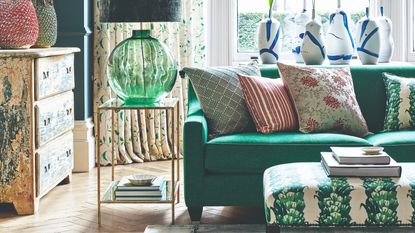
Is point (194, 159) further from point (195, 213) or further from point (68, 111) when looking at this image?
point (68, 111)

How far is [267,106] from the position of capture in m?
4.25

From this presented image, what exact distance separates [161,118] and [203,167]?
1.95m

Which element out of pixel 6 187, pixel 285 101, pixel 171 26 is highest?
pixel 171 26

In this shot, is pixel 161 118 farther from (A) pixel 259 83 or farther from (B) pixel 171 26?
(A) pixel 259 83

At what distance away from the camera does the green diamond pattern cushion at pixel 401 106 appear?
172 inches

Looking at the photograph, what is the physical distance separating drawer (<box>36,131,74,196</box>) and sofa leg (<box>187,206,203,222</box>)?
33.4 inches

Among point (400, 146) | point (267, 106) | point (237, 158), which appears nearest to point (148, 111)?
point (267, 106)

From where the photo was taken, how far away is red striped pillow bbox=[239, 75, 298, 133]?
13.9ft

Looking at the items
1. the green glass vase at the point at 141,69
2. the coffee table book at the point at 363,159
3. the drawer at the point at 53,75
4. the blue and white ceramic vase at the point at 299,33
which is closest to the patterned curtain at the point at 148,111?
the drawer at the point at 53,75

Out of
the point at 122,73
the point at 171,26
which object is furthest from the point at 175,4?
the point at 171,26

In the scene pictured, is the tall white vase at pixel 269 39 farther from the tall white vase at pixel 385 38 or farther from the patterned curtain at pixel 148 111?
the patterned curtain at pixel 148 111

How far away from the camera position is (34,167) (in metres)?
4.29

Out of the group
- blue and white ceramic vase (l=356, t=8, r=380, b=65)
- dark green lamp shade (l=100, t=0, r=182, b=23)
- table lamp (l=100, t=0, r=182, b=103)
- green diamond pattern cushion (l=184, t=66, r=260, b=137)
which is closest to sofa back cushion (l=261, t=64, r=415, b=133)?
blue and white ceramic vase (l=356, t=8, r=380, b=65)

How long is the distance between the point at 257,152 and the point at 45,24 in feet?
5.43
